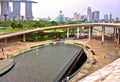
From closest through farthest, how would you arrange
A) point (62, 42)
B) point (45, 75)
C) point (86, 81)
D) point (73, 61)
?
point (86, 81), point (45, 75), point (73, 61), point (62, 42)

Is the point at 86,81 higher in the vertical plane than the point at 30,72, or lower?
higher

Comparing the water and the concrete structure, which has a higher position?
the concrete structure

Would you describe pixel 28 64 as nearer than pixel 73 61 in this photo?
Yes

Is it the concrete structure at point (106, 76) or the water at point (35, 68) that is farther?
the water at point (35, 68)

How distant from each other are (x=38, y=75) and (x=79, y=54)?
669 inches

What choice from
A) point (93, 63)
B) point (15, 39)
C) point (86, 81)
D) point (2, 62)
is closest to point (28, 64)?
point (2, 62)

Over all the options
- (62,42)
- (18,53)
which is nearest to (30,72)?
(18,53)

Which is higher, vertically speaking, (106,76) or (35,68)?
(106,76)

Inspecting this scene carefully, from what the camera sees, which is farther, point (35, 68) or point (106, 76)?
point (35, 68)

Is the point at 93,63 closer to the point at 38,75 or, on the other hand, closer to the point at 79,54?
the point at 38,75

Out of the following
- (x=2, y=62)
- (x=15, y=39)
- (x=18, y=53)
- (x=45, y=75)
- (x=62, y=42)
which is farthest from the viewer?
(x=62, y=42)

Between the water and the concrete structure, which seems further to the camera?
the water

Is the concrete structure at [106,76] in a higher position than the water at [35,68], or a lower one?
higher

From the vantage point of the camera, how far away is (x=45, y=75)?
29.2 meters
